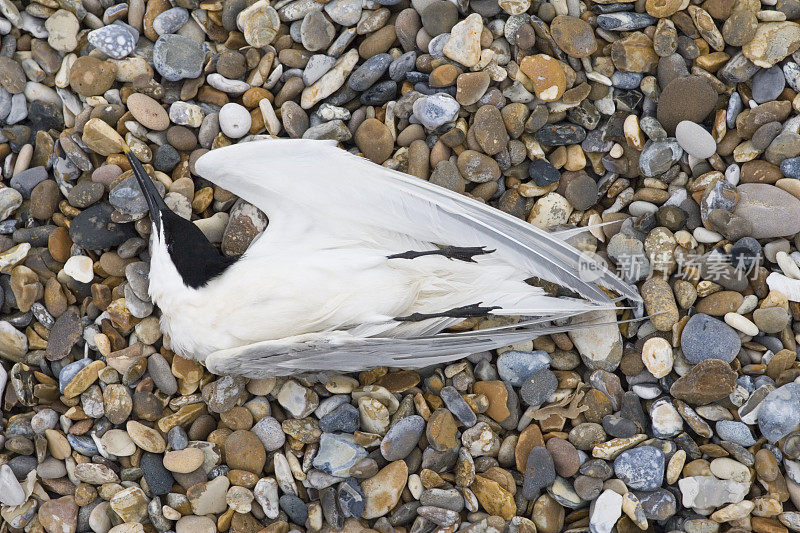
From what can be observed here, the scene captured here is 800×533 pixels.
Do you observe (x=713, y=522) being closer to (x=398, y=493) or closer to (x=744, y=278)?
(x=744, y=278)

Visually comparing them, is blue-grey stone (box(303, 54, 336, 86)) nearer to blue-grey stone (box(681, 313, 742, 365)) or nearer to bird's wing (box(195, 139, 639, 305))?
bird's wing (box(195, 139, 639, 305))

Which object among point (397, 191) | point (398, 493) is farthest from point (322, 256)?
point (398, 493)

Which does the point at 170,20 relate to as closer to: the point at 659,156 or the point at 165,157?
the point at 165,157

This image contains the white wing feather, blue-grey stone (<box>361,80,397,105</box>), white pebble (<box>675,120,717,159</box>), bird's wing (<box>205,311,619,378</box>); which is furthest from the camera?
blue-grey stone (<box>361,80,397,105</box>)

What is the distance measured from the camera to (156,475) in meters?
1.99

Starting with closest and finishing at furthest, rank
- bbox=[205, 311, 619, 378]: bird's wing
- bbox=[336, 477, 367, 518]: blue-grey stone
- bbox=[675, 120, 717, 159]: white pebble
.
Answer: bbox=[205, 311, 619, 378]: bird's wing
bbox=[336, 477, 367, 518]: blue-grey stone
bbox=[675, 120, 717, 159]: white pebble

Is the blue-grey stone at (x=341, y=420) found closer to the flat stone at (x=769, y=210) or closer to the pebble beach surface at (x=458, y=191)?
the pebble beach surface at (x=458, y=191)

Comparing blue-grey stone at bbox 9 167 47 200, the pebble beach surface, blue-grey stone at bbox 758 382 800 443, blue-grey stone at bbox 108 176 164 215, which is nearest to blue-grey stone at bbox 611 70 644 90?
the pebble beach surface

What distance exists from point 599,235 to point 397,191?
0.63 metres

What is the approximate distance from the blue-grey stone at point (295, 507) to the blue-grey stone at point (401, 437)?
258mm

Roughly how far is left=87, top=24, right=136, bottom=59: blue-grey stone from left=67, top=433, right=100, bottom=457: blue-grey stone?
112cm

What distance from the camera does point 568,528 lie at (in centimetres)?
197

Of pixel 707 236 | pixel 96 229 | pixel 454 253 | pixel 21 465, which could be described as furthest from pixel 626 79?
pixel 21 465

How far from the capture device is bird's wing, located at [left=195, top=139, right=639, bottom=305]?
186cm
